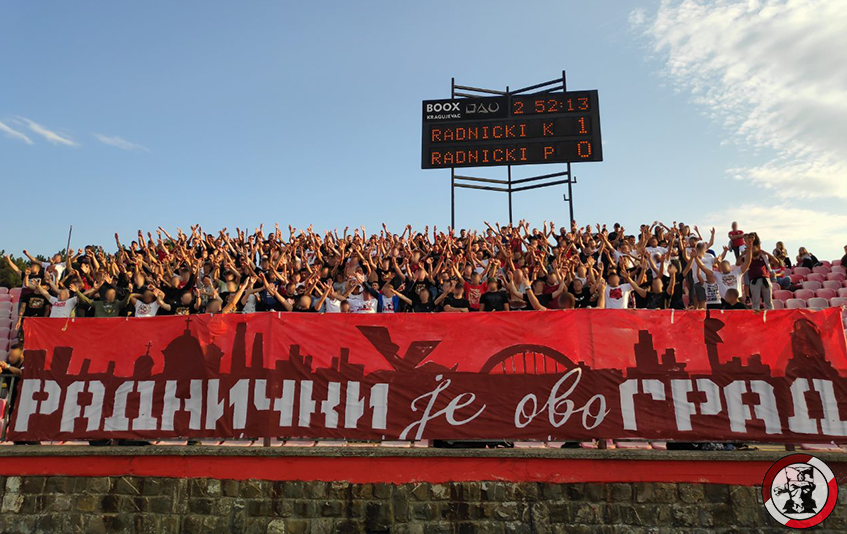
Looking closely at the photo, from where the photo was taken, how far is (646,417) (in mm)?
6133

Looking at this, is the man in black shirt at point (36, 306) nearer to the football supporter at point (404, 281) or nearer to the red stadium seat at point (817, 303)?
the football supporter at point (404, 281)

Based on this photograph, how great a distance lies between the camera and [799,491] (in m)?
5.73

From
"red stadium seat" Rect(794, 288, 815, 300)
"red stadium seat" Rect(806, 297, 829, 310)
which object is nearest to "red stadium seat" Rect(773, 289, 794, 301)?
"red stadium seat" Rect(794, 288, 815, 300)

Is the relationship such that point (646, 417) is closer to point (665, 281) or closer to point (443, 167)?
point (665, 281)

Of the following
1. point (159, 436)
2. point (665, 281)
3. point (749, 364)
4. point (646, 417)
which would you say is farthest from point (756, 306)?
point (159, 436)

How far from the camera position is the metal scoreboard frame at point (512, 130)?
64.4 ft

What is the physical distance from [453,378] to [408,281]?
15.9 ft

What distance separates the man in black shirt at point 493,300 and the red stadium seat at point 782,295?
9079mm

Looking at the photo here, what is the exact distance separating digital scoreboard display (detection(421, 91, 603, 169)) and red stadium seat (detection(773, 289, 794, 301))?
26.9 ft

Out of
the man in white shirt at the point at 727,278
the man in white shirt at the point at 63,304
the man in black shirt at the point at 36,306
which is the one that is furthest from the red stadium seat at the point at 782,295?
the man in black shirt at the point at 36,306

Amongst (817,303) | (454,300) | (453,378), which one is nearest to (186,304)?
(454,300)

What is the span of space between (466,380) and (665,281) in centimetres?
620

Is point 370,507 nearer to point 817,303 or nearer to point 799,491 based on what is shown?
point 799,491

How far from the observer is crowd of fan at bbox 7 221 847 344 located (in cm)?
923
